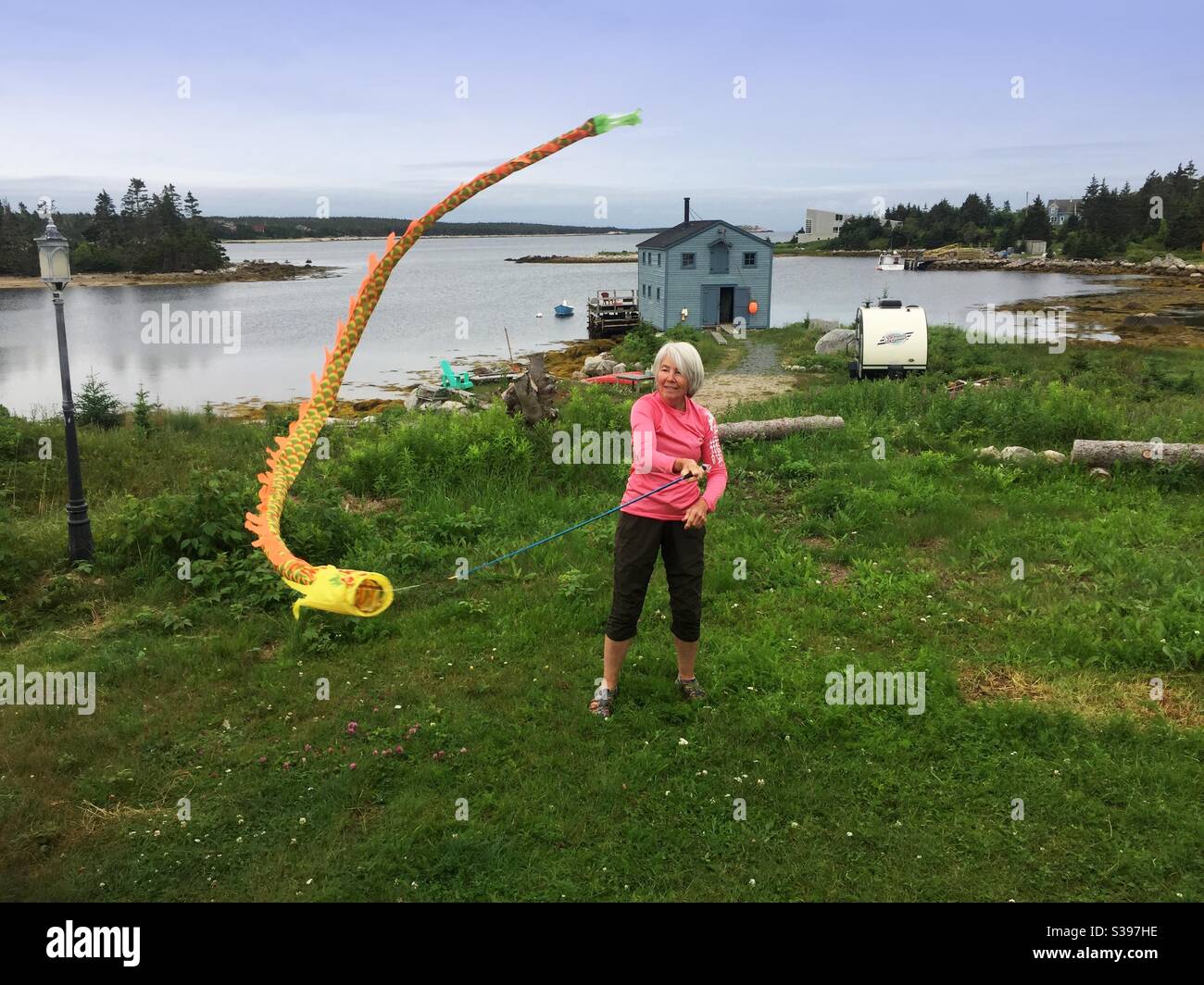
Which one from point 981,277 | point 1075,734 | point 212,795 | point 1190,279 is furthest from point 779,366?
point 981,277

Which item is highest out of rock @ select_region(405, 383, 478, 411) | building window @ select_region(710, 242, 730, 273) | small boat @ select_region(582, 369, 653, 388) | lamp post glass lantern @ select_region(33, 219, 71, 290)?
building window @ select_region(710, 242, 730, 273)

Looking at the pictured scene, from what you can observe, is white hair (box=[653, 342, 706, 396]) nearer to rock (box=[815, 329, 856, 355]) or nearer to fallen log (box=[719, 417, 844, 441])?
fallen log (box=[719, 417, 844, 441])

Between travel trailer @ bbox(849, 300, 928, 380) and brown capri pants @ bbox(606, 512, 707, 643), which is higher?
travel trailer @ bbox(849, 300, 928, 380)

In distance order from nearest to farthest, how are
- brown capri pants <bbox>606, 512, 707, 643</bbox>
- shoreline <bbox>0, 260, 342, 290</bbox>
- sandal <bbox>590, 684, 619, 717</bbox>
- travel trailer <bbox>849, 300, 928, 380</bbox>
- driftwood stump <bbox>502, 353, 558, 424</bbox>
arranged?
1. brown capri pants <bbox>606, 512, 707, 643</bbox>
2. sandal <bbox>590, 684, 619, 717</bbox>
3. driftwood stump <bbox>502, 353, 558, 424</bbox>
4. travel trailer <bbox>849, 300, 928, 380</bbox>
5. shoreline <bbox>0, 260, 342, 290</bbox>

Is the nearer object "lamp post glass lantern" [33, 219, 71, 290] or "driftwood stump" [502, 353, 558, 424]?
"lamp post glass lantern" [33, 219, 71, 290]

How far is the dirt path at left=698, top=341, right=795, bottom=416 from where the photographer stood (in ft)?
64.9

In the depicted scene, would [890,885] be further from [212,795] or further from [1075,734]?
[212,795]

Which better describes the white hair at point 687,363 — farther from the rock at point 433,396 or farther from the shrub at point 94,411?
the rock at point 433,396

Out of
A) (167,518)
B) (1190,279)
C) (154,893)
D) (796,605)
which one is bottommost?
(154,893)

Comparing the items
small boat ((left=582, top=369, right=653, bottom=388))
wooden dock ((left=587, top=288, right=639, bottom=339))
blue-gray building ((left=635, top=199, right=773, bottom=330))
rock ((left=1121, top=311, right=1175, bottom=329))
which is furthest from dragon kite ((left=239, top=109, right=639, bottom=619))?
rock ((left=1121, top=311, right=1175, bottom=329))

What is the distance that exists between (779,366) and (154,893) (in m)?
23.0

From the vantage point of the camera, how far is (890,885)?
4281 mm

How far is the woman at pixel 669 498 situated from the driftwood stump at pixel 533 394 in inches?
263

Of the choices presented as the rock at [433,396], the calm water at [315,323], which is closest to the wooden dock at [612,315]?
the calm water at [315,323]
